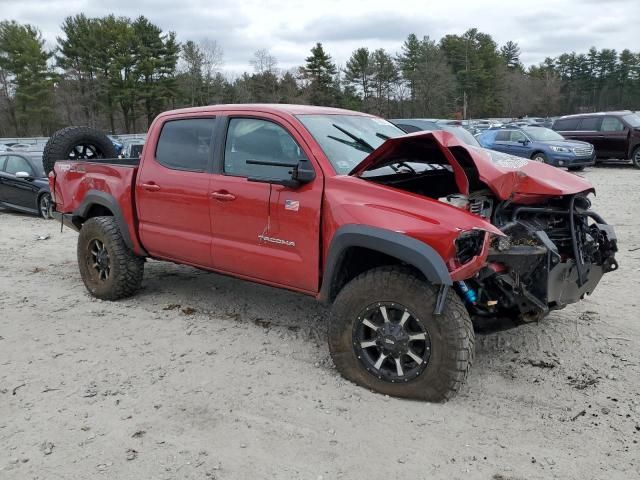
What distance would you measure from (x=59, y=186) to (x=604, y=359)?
18.3 ft

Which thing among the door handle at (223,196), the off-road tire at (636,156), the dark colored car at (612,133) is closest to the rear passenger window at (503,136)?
the dark colored car at (612,133)

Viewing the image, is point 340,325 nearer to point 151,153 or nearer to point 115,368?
point 115,368

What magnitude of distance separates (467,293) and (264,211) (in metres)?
1.58

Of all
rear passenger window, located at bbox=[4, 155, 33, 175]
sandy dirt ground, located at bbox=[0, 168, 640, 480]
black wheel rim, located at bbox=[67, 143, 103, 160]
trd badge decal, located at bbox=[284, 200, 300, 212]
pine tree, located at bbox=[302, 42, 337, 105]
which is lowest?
sandy dirt ground, located at bbox=[0, 168, 640, 480]

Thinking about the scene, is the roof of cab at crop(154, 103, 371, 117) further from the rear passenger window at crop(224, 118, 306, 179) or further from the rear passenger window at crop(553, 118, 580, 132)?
the rear passenger window at crop(553, 118, 580, 132)

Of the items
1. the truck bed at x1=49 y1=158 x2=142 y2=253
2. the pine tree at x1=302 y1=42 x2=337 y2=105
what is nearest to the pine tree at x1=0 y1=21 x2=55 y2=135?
the pine tree at x1=302 y1=42 x2=337 y2=105

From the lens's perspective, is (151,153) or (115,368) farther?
(151,153)

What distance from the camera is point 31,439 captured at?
3.16 metres

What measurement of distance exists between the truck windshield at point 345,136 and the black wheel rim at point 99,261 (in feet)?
8.72

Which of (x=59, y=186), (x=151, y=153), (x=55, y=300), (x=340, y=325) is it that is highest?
(x=151, y=153)

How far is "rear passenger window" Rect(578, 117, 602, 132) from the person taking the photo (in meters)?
18.6

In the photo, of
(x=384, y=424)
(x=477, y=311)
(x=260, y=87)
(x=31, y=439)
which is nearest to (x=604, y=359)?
(x=477, y=311)

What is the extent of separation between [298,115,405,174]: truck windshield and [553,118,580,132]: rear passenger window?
670 inches

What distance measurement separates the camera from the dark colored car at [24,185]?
11.2 metres
